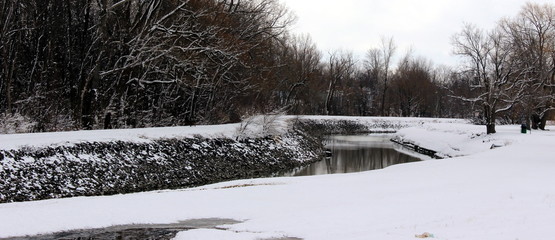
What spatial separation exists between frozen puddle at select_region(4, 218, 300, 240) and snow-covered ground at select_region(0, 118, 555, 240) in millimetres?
246

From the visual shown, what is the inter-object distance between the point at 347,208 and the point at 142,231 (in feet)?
14.2

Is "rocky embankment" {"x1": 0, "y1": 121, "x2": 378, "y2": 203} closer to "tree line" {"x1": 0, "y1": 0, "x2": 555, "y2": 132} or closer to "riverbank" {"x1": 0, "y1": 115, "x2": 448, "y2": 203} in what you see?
"riverbank" {"x1": 0, "y1": 115, "x2": 448, "y2": 203}

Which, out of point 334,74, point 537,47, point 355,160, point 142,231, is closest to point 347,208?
point 142,231

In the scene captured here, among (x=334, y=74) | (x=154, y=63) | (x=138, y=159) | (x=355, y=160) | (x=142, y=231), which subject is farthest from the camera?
(x=334, y=74)

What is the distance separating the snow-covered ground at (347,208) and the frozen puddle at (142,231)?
0.25 meters

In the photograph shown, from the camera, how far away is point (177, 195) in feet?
39.9

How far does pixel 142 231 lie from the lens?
8930 millimetres

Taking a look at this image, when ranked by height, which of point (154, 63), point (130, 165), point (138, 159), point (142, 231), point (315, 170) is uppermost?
point (154, 63)

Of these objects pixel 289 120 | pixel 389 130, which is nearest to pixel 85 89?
pixel 289 120

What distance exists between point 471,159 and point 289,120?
15.5 m

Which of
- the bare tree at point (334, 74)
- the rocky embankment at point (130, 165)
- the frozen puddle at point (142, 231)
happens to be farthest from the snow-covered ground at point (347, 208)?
the bare tree at point (334, 74)

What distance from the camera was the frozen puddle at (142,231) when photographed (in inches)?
334

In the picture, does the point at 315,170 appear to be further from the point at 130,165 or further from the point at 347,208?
the point at 347,208

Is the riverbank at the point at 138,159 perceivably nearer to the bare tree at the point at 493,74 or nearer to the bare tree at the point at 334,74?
the bare tree at the point at 493,74
